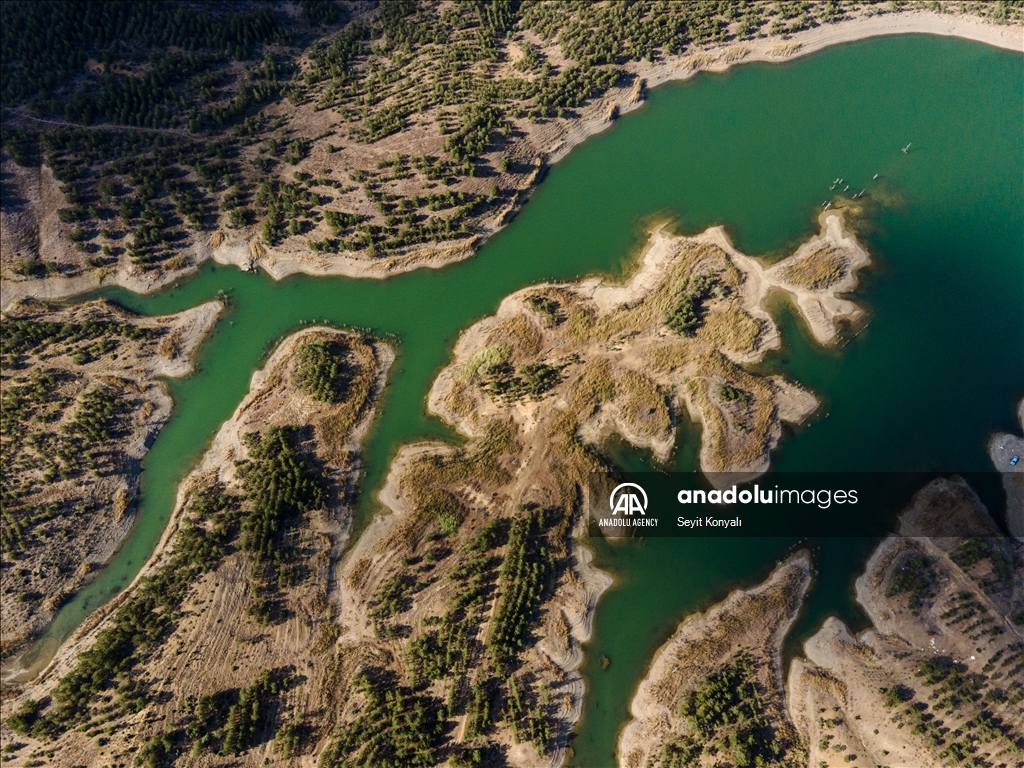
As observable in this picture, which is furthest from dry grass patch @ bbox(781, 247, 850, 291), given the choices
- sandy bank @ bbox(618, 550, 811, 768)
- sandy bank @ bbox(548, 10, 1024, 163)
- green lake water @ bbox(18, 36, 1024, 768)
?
sandy bank @ bbox(618, 550, 811, 768)

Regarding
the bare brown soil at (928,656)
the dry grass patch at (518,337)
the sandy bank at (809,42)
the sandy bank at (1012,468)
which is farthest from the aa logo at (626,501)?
the sandy bank at (809,42)

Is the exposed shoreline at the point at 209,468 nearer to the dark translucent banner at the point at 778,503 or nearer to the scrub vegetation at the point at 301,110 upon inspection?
the scrub vegetation at the point at 301,110

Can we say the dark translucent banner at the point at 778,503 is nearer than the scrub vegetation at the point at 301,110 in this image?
Yes

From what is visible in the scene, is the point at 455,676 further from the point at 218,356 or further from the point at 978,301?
the point at 978,301

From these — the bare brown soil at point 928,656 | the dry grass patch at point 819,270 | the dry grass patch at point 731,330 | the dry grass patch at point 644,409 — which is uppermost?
the dry grass patch at point 819,270

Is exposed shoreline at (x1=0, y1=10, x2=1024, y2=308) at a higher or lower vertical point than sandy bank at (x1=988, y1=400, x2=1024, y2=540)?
higher

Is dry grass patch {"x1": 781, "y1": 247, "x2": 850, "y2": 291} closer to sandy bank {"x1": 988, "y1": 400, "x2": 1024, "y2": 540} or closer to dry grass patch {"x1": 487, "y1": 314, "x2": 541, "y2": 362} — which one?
sandy bank {"x1": 988, "y1": 400, "x2": 1024, "y2": 540}
